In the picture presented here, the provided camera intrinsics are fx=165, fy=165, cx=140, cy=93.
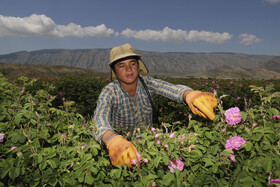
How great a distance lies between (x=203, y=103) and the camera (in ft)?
4.69

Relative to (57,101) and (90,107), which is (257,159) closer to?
(90,107)

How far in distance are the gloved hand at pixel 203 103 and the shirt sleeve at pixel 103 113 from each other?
2.56 ft

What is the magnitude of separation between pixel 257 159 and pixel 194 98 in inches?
29.9

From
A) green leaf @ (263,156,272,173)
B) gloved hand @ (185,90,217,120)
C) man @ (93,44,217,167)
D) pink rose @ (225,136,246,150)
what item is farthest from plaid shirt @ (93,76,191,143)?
green leaf @ (263,156,272,173)

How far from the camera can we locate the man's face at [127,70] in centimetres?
210

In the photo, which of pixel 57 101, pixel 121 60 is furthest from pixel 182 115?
pixel 57 101

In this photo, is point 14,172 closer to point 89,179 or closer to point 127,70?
point 89,179

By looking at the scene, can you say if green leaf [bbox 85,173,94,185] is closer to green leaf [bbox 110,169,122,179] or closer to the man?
green leaf [bbox 110,169,122,179]

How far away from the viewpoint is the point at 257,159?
0.85 m

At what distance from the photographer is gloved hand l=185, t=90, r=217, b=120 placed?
4.46ft

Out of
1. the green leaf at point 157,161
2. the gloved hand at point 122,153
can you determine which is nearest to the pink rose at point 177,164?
the green leaf at point 157,161

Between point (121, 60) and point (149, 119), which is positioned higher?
point (121, 60)

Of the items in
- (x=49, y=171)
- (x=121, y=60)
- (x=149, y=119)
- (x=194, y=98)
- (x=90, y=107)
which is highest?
(x=121, y=60)

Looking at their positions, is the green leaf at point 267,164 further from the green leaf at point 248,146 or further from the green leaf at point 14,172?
the green leaf at point 14,172
